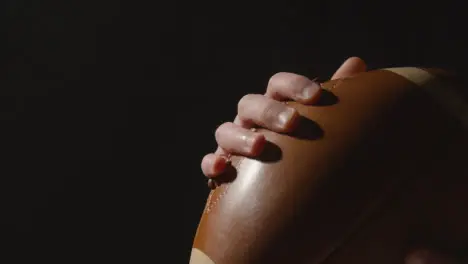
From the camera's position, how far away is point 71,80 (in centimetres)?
165

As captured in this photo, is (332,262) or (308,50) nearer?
(332,262)

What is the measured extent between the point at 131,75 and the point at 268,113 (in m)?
0.98

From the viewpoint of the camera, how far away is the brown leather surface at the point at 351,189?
668mm

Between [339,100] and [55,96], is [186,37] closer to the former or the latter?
[55,96]

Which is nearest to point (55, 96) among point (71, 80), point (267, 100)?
point (71, 80)

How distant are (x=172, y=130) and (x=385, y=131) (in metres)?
1.06

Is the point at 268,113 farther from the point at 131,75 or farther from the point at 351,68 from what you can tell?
the point at 131,75

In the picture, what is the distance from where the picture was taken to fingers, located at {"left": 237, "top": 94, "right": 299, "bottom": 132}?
2.33ft

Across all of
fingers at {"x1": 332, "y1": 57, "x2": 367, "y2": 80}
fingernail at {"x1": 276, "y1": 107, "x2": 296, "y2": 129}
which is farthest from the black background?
fingernail at {"x1": 276, "y1": 107, "x2": 296, "y2": 129}

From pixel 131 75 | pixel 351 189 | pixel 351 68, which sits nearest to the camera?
pixel 351 189

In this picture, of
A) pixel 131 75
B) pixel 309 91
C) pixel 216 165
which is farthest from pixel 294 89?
pixel 131 75

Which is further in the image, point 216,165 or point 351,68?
point 351,68

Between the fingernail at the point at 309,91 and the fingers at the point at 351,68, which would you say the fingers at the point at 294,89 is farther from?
the fingers at the point at 351,68

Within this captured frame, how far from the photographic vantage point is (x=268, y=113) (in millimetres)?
745
